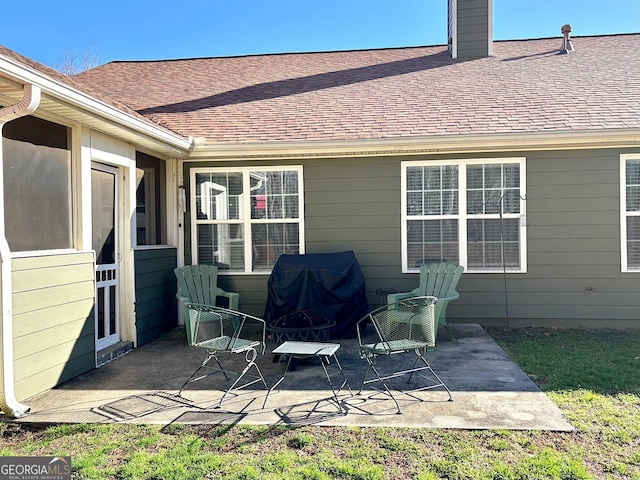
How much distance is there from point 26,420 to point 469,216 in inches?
195

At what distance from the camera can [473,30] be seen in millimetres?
8320

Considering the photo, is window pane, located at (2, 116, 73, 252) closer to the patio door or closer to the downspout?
the downspout

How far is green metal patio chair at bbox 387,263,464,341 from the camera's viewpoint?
511 centimetres

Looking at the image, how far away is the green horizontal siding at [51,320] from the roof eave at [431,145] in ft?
7.66

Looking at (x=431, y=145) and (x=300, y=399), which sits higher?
(x=431, y=145)

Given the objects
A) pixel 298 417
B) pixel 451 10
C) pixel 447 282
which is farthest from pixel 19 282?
pixel 451 10

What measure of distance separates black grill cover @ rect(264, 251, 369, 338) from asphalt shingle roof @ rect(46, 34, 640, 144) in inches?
65.1

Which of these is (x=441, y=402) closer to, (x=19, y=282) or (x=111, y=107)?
(x=19, y=282)

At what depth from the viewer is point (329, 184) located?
5871mm

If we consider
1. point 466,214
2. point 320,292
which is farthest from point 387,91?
point 320,292

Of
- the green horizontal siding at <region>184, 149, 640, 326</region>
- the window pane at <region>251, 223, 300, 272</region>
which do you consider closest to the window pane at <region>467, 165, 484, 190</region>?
the green horizontal siding at <region>184, 149, 640, 326</region>

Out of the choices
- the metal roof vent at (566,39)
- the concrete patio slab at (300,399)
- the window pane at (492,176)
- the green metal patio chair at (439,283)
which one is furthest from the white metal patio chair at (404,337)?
the metal roof vent at (566,39)

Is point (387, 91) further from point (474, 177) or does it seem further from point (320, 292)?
point (320, 292)

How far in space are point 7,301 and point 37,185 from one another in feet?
3.32
